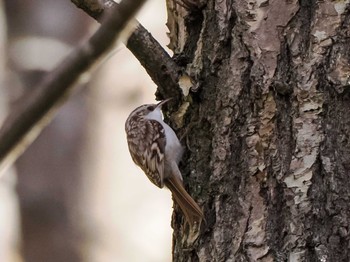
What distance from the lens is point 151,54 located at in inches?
92.0

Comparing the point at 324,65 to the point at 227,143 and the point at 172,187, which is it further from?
the point at 172,187

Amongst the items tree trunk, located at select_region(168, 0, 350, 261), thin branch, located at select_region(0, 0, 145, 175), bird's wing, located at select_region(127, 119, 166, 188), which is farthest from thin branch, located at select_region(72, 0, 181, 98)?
thin branch, located at select_region(0, 0, 145, 175)

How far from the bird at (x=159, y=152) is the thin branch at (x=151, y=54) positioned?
91mm

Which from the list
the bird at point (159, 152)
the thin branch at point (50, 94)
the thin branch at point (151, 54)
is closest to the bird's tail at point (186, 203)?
the bird at point (159, 152)

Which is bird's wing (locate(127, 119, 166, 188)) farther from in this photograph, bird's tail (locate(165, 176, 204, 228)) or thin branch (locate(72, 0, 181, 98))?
thin branch (locate(72, 0, 181, 98))

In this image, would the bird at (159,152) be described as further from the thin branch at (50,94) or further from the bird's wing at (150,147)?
the thin branch at (50,94)

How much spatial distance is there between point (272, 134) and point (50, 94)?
0.99 m

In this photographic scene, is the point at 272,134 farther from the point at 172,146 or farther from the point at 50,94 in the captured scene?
the point at 50,94

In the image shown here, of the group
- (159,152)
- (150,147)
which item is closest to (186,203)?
(159,152)

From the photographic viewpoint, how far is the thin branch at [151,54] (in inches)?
88.4

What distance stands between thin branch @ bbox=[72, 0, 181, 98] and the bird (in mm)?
91

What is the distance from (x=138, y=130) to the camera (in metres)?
3.48

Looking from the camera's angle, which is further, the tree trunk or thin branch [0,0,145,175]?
the tree trunk

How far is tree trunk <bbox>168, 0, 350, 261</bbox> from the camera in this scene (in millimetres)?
2072
